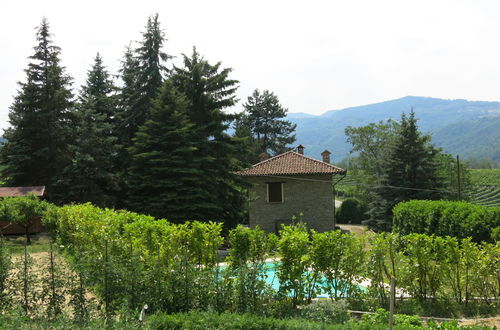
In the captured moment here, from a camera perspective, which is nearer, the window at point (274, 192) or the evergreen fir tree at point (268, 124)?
the window at point (274, 192)

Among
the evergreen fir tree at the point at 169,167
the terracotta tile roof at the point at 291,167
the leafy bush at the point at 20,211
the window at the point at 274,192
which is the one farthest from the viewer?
the window at the point at 274,192

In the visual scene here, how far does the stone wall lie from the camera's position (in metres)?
25.7

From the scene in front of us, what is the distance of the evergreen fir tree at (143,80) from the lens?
1141 inches

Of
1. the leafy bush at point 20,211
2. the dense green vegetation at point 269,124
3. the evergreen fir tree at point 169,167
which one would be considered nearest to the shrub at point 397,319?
the evergreen fir tree at point 169,167

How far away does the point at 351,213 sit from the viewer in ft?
125

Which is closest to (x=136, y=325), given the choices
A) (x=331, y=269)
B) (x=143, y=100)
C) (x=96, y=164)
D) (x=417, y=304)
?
(x=331, y=269)

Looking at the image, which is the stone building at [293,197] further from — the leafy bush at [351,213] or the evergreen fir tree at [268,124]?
the evergreen fir tree at [268,124]

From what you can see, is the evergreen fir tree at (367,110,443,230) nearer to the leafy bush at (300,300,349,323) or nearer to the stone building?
the stone building

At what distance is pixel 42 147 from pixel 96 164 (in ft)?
17.1

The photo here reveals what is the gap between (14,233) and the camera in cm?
2200

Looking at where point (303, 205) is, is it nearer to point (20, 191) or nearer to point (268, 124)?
point (20, 191)

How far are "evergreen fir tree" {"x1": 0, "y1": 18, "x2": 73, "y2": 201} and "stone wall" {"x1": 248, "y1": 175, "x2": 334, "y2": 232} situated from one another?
13.9 meters

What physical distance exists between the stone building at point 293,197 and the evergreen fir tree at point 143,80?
865 centimetres

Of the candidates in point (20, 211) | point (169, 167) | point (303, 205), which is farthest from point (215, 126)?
point (20, 211)
